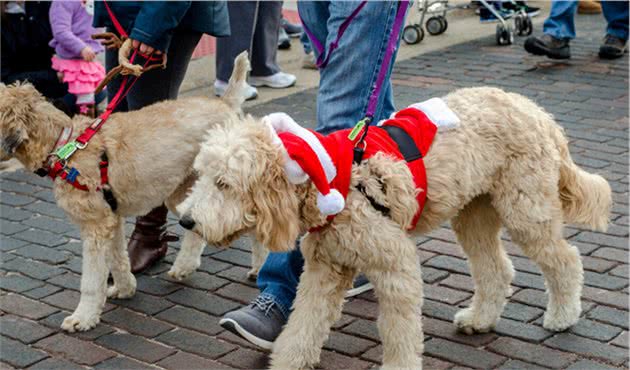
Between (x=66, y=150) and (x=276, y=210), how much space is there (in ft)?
5.45

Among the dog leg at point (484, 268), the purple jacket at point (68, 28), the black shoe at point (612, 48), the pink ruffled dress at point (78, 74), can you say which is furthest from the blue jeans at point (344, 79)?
the black shoe at point (612, 48)

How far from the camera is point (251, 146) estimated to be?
3469mm

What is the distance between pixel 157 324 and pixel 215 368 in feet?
2.04

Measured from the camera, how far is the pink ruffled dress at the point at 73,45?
8.18m

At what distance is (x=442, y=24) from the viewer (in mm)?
11609

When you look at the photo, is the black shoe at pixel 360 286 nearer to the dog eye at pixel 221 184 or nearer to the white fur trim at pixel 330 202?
the white fur trim at pixel 330 202

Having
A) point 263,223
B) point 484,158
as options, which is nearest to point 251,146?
point 263,223

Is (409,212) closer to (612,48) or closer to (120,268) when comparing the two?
(120,268)

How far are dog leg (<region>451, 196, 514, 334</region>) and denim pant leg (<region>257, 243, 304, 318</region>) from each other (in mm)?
772

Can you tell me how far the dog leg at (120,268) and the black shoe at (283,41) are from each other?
6426 mm

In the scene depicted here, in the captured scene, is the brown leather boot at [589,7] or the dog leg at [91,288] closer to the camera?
the dog leg at [91,288]

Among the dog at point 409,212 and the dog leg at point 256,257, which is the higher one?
the dog at point 409,212

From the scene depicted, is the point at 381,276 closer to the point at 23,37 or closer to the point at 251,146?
the point at 251,146

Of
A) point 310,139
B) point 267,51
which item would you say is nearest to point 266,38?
point 267,51
